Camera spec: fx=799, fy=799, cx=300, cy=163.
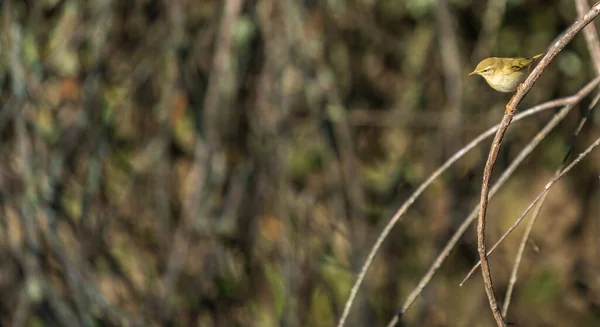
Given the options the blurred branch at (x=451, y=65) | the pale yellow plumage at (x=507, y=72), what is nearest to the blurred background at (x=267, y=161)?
the blurred branch at (x=451, y=65)

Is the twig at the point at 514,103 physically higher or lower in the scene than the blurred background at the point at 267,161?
higher

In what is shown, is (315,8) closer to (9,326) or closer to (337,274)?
(337,274)

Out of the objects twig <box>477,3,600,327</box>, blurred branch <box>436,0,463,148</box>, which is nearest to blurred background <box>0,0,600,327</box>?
blurred branch <box>436,0,463,148</box>

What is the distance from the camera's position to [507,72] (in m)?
1.33

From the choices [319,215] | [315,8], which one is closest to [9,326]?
[319,215]

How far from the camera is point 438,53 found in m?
3.16

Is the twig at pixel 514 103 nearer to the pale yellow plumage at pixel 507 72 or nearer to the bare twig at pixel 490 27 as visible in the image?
the pale yellow plumage at pixel 507 72

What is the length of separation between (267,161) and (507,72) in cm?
141

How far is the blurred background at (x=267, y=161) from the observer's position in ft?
8.41

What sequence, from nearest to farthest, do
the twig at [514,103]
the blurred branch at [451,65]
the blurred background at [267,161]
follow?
the twig at [514,103]
the blurred branch at [451,65]
the blurred background at [267,161]

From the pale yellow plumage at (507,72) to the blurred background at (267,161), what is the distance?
1012 mm

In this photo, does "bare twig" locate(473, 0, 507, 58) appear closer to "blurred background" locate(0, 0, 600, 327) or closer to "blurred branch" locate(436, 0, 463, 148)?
"blurred background" locate(0, 0, 600, 327)

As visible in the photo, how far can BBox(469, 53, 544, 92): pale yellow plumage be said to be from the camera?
52.0 inches

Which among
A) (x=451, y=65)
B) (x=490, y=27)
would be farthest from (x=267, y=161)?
(x=490, y=27)
